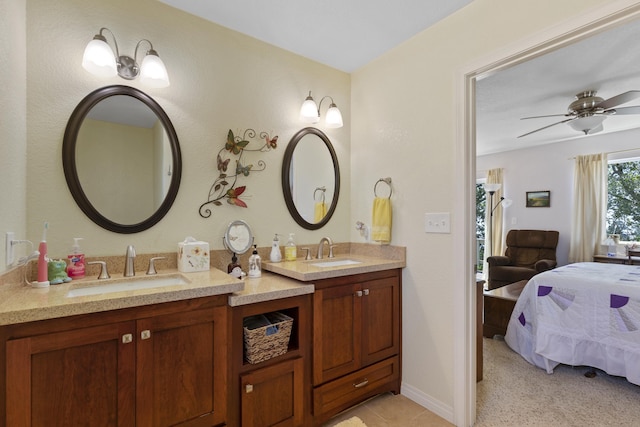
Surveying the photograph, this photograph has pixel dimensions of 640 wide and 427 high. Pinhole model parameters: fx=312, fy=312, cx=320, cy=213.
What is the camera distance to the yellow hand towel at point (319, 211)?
2.51 m

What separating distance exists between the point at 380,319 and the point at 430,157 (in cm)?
114

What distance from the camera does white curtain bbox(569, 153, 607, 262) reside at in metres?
4.70

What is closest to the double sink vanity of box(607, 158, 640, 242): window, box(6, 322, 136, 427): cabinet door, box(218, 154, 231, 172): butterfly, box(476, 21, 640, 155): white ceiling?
box(6, 322, 136, 427): cabinet door

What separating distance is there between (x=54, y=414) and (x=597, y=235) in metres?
6.27

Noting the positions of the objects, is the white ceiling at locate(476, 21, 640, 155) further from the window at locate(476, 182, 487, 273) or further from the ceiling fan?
the window at locate(476, 182, 487, 273)

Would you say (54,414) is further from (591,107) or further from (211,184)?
(591,107)

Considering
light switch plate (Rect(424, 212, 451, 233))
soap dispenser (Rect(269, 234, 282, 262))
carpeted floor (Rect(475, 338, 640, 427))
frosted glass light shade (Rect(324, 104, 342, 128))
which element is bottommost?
carpeted floor (Rect(475, 338, 640, 427))

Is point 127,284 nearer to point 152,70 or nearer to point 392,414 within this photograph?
point 152,70

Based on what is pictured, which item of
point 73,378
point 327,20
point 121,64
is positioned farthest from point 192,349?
point 327,20

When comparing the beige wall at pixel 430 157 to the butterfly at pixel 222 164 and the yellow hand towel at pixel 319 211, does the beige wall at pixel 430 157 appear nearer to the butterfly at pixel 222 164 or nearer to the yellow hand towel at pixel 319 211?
the yellow hand towel at pixel 319 211

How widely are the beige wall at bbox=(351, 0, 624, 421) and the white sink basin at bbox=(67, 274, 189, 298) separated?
150cm

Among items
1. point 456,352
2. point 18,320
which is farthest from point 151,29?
point 456,352

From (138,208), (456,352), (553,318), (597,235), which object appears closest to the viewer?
(138,208)

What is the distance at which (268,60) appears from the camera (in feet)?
7.50
